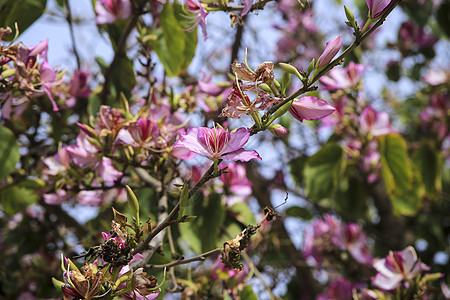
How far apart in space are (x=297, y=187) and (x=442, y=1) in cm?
100

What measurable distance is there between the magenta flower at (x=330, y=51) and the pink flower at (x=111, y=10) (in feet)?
2.23

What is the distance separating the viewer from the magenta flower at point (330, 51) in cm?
56

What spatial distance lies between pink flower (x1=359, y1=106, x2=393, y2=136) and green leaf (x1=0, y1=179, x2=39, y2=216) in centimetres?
107

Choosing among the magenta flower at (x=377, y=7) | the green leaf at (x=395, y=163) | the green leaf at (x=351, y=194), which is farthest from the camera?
the green leaf at (x=351, y=194)

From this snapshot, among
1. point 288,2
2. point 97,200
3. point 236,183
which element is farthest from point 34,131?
point 288,2

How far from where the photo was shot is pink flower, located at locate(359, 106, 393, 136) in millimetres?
1422

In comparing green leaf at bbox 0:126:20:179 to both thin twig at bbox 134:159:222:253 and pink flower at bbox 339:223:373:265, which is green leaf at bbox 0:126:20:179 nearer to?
thin twig at bbox 134:159:222:253

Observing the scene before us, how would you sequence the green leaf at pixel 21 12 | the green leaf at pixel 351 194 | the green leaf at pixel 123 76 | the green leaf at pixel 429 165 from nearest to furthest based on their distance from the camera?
the green leaf at pixel 21 12 → the green leaf at pixel 123 76 → the green leaf at pixel 429 165 → the green leaf at pixel 351 194

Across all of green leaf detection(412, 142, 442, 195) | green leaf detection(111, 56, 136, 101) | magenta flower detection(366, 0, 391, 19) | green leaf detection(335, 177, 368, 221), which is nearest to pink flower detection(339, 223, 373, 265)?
green leaf detection(335, 177, 368, 221)

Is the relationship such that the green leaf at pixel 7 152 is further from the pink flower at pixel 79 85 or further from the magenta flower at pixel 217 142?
the magenta flower at pixel 217 142

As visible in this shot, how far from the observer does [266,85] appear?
0.59 metres

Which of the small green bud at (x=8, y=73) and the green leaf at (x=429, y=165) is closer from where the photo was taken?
the small green bud at (x=8, y=73)

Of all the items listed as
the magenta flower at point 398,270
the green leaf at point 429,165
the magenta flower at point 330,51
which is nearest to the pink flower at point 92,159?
the magenta flower at point 330,51

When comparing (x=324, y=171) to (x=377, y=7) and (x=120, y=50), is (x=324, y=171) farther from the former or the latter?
(x=377, y=7)
